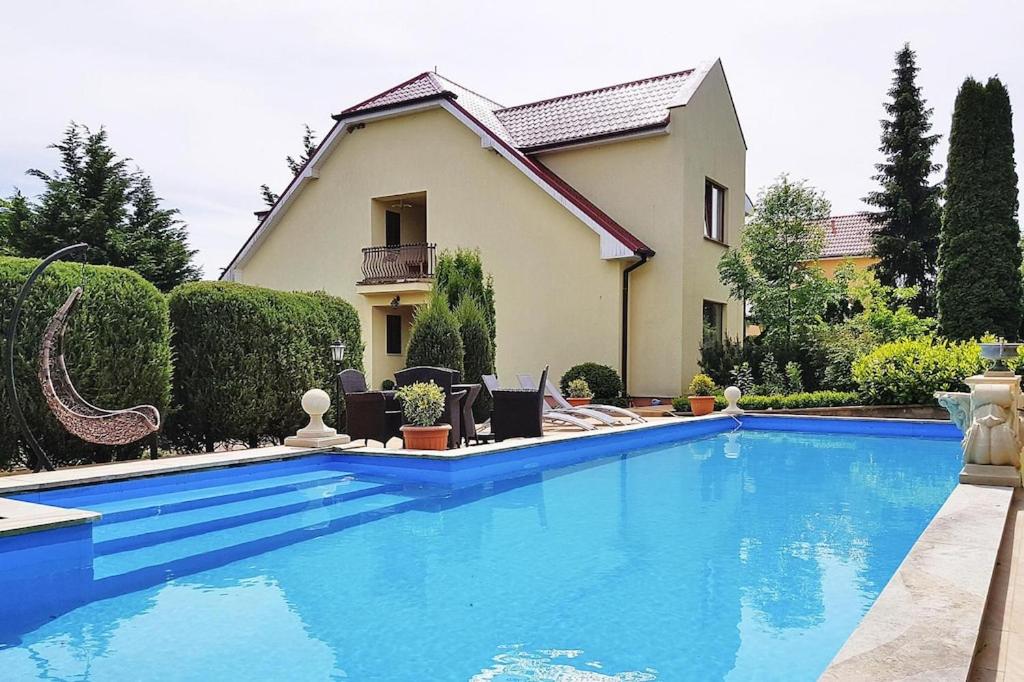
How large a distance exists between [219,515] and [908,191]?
1078 inches

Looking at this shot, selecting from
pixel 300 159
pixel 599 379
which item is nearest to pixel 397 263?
pixel 599 379

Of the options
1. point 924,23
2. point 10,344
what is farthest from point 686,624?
point 924,23

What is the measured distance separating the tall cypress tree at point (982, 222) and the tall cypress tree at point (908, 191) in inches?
305

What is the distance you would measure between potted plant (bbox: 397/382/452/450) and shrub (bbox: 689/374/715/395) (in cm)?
823

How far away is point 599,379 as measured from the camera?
1720 centimetres

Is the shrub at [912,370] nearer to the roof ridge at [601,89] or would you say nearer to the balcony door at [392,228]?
the roof ridge at [601,89]

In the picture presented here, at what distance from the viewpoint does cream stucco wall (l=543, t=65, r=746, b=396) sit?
18172 mm

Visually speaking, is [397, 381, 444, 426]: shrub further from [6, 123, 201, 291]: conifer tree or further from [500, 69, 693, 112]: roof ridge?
[6, 123, 201, 291]: conifer tree

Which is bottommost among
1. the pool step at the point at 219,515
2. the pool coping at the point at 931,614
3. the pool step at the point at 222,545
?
the pool step at the point at 222,545

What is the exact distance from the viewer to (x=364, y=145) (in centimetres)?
2198

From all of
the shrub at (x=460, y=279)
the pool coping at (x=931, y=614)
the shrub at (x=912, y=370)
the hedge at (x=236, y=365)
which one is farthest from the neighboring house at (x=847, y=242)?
the pool coping at (x=931, y=614)

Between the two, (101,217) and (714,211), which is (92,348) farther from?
(101,217)

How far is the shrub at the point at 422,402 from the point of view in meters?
9.77

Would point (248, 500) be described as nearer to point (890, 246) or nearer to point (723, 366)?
point (723, 366)
